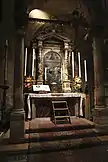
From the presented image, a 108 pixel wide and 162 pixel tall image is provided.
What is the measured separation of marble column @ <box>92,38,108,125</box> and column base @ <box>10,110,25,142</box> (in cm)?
208

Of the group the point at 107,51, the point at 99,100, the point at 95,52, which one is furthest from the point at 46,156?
the point at 107,51

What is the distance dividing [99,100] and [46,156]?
2321mm

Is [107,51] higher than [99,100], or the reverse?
[107,51]

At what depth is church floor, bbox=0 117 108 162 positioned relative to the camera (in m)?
2.95

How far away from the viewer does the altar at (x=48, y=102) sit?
5.55 metres

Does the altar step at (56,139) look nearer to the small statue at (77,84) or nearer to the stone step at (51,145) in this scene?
the stone step at (51,145)

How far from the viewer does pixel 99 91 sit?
4.48 metres

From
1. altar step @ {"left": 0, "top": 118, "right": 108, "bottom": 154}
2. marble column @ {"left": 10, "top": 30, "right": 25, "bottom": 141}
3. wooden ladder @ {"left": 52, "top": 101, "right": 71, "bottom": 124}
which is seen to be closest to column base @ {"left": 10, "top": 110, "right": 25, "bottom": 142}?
marble column @ {"left": 10, "top": 30, "right": 25, "bottom": 141}

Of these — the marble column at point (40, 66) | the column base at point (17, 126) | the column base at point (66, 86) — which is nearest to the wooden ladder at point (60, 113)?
the column base at point (17, 126)

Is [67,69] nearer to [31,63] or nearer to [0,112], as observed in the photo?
[31,63]

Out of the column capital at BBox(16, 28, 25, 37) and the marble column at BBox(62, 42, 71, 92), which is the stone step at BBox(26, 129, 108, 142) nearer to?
the column capital at BBox(16, 28, 25, 37)

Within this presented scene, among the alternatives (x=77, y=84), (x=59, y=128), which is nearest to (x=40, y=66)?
(x=77, y=84)

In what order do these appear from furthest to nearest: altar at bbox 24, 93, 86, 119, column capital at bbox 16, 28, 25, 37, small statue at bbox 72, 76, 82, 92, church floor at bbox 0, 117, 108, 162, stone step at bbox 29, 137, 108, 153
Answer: small statue at bbox 72, 76, 82, 92 → altar at bbox 24, 93, 86, 119 → column capital at bbox 16, 28, 25, 37 → stone step at bbox 29, 137, 108, 153 → church floor at bbox 0, 117, 108, 162

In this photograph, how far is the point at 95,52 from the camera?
182 inches
